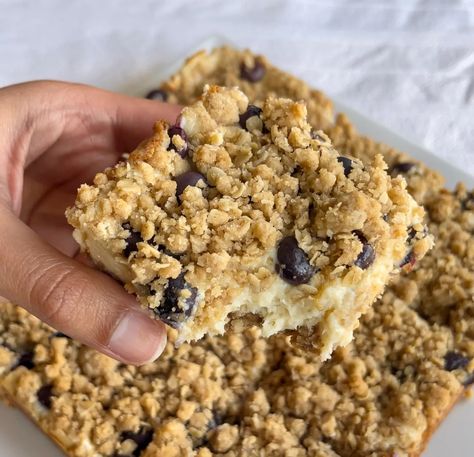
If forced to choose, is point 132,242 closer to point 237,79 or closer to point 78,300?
point 78,300

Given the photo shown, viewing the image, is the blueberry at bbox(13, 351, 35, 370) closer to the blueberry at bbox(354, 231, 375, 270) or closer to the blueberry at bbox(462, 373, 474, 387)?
the blueberry at bbox(354, 231, 375, 270)

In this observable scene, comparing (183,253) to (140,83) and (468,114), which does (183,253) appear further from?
(468,114)

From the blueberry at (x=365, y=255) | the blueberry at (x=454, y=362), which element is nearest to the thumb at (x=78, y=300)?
the blueberry at (x=365, y=255)

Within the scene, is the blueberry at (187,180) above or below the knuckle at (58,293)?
above

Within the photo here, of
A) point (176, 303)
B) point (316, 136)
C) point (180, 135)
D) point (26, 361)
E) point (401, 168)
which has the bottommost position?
point (26, 361)

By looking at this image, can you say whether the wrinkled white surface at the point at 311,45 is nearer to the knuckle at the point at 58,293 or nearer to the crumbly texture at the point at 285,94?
the crumbly texture at the point at 285,94

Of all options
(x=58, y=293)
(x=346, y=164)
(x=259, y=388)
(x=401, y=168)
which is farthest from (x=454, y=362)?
(x=58, y=293)

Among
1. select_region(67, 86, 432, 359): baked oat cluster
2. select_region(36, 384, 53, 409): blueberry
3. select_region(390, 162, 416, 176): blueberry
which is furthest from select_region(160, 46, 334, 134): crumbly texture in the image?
select_region(36, 384, 53, 409): blueberry
